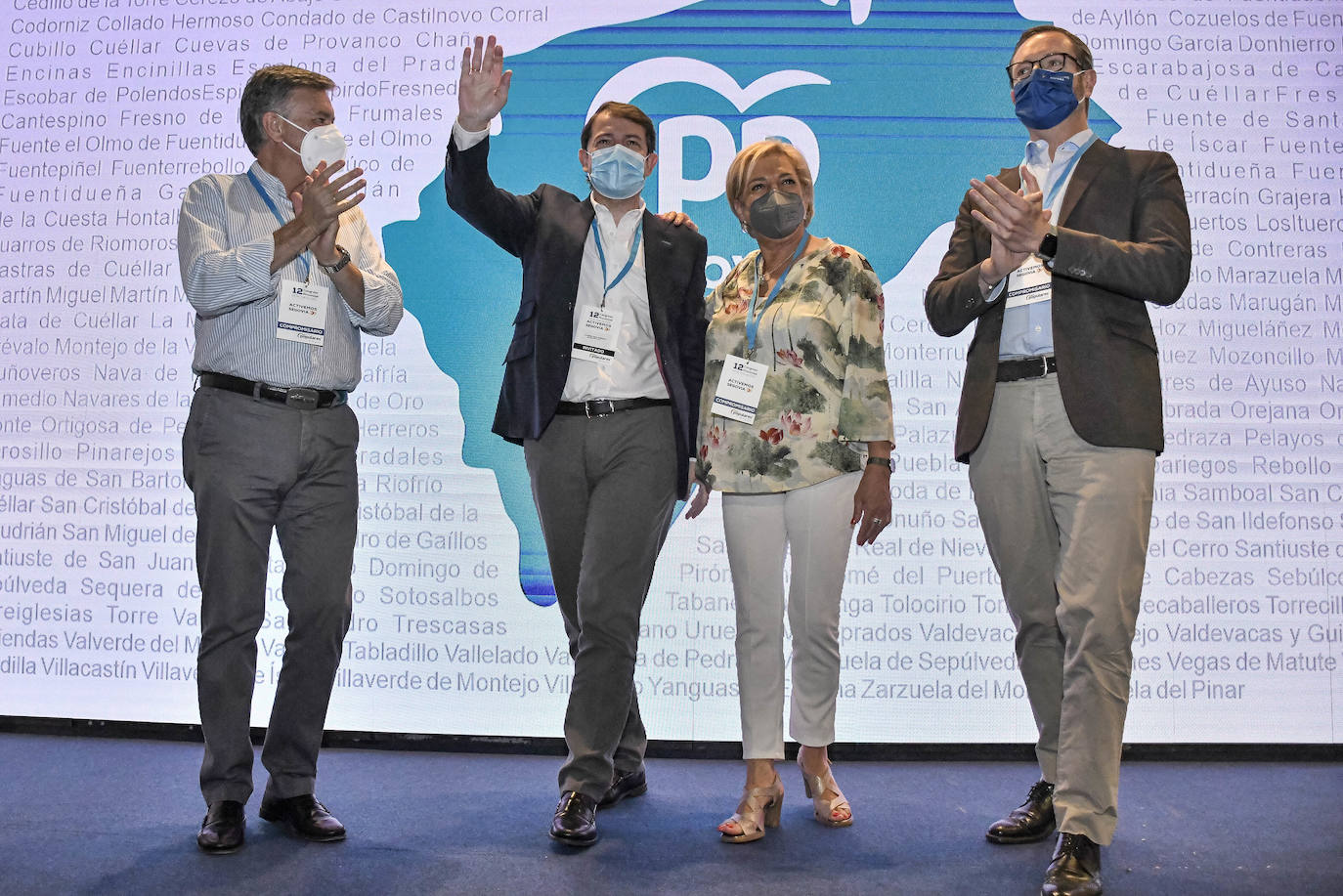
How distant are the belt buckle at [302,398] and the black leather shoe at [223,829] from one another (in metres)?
0.92

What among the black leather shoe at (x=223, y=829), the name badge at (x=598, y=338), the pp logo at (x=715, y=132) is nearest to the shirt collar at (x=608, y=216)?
the name badge at (x=598, y=338)

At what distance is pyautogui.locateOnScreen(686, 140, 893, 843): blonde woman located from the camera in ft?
8.43

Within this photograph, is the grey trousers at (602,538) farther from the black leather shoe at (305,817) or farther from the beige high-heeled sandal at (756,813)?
the black leather shoe at (305,817)

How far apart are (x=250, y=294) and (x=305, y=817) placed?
1.22 m

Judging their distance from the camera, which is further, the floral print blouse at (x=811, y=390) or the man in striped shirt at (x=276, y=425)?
the floral print blouse at (x=811, y=390)

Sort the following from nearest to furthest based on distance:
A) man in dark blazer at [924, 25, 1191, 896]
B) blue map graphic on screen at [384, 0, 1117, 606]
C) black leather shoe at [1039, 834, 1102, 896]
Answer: black leather shoe at [1039, 834, 1102, 896] < man in dark blazer at [924, 25, 1191, 896] < blue map graphic on screen at [384, 0, 1117, 606]

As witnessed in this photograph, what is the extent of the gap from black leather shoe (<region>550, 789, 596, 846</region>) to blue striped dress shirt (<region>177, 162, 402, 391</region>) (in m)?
1.15

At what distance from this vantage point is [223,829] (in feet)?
7.75

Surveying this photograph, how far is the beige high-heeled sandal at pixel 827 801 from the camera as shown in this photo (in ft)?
8.73

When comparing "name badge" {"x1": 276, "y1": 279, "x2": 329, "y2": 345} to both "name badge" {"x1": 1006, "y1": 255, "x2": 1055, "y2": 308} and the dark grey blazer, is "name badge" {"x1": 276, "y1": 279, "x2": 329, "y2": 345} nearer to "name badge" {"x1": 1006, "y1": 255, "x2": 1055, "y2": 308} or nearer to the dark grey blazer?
the dark grey blazer

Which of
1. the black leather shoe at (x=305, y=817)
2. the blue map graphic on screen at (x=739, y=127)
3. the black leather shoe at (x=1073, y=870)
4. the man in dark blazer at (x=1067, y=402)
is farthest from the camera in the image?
the blue map graphic on screen at (x=739, y=127)

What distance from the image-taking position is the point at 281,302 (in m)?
2.50

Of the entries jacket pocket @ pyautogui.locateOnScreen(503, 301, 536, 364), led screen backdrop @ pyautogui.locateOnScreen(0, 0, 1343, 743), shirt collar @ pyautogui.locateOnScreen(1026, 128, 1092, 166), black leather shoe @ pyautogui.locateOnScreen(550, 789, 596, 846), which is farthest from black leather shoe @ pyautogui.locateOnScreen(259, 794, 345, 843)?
shirt collar @ pyautogui.locateOnScreen(1026, 128, 1092, 166)

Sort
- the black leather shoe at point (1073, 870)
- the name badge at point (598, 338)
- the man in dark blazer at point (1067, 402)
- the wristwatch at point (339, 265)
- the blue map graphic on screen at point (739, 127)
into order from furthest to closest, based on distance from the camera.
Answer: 1. the blue map graphic on screen at point (739, 127)
2. the name badge at point (598, 338)
3. the wristwatch at point (339, 265)
4. the man in dark blazer at point (1067, 402)
5. the black leather shoe at point (1073, 870)
